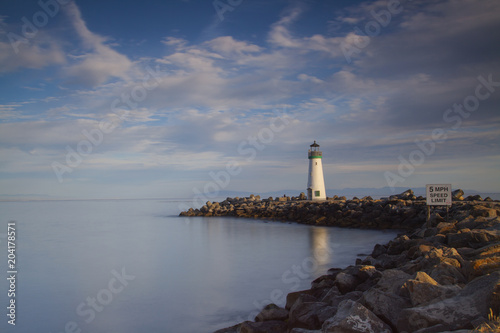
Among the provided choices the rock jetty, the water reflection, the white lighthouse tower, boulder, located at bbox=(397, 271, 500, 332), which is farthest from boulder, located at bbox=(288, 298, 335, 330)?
the white lighthouse tower

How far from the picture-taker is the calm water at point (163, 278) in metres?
6.50

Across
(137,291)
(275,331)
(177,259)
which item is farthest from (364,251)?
(275,331)

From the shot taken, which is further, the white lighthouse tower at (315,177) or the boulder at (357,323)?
the white lighthouse tower at (315,177)

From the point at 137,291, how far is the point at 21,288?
9.95 feet

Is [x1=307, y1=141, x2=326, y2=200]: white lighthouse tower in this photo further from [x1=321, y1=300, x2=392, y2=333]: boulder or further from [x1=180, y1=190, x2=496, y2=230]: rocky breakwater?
[x1=321, y1=300, x2=392, y2=333]: boulder

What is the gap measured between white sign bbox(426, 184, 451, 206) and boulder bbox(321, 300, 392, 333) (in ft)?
28.0

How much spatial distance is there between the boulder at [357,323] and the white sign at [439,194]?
8.52 m

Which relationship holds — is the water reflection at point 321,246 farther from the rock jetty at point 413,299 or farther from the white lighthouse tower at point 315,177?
the white lighthouse tower at point 315,177

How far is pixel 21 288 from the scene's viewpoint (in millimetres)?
8922

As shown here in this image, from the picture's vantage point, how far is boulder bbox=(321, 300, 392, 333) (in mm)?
3170

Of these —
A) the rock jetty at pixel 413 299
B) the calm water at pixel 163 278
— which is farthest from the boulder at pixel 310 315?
the calm water at pixel 163 278

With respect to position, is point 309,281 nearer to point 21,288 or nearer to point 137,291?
point 137,291

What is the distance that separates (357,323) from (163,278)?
7.35 metres

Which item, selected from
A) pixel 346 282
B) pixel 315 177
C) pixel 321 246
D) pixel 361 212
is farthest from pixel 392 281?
pixel 315 177
